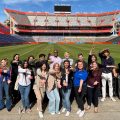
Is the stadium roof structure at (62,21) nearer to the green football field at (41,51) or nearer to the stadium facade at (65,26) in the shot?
the stadium facade at (65,26)

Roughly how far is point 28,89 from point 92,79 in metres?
2.05

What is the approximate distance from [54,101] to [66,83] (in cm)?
66

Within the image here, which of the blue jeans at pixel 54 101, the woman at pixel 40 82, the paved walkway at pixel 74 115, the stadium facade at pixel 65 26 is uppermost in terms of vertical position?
the stadium facade at pixel 65 26

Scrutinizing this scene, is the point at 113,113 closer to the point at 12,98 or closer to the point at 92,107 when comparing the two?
the point at 92,107

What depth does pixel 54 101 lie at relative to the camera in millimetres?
9125

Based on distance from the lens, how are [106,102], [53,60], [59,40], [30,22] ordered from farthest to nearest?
1. [30,22]
2. [59,40]
3. [53,60]
4. [106,102]

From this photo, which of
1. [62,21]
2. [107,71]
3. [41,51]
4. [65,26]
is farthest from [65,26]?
[107,71]

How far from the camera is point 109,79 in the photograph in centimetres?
1075

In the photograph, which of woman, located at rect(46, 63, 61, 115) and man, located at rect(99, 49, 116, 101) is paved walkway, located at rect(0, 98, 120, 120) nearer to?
woman, located at rect(46, 63, 61, 115)

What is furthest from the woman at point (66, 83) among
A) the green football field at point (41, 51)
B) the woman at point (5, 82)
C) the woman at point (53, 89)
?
the green football field at point (41, 51)

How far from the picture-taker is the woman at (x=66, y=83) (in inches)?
360

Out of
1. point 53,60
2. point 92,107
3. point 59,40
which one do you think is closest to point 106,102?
point 92,107

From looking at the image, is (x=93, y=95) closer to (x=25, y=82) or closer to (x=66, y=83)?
(x=66, y=83)

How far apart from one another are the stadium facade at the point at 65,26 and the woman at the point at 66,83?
98.6m
